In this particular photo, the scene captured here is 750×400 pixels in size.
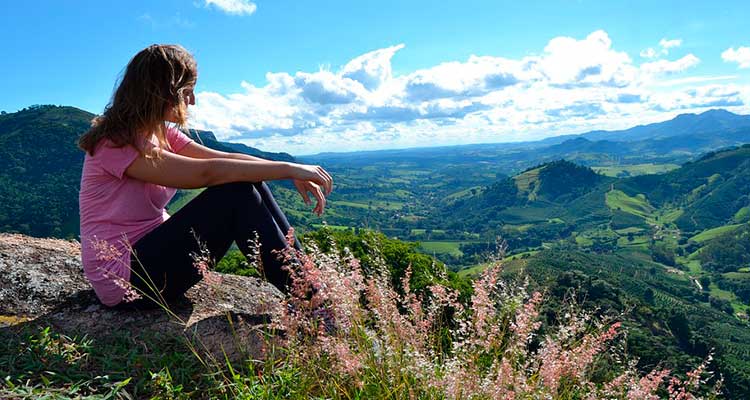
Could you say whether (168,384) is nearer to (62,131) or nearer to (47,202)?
(47,202)

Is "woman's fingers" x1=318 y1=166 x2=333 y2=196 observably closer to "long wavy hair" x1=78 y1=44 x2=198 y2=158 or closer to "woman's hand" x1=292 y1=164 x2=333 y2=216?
"woman's hand" x1=292 y1=164 x2=333 y2=216

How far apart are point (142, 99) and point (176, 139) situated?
98 centimetres

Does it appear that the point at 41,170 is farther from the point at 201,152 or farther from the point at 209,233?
the point at 209,233

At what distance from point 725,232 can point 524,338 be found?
197 metres

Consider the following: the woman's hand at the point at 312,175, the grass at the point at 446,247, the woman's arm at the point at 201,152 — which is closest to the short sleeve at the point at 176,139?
the woman's arm at the point at 201,152

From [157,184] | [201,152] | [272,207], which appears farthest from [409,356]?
[201,152]

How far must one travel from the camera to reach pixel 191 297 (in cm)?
430

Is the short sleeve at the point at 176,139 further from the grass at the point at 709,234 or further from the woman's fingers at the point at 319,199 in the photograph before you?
the grass at the point at 709,234

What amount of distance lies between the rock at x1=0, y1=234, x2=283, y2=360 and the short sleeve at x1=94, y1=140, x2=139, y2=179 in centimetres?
117

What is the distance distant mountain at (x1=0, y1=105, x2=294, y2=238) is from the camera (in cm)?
10612

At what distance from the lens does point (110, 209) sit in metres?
3.61

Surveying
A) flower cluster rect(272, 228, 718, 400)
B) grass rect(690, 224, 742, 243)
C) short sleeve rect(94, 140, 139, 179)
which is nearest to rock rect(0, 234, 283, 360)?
flower cluster rect(272, 228, 718, 400)

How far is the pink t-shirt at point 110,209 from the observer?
11.4 feet

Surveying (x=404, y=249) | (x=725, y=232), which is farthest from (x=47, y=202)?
(x=725, y=232)
